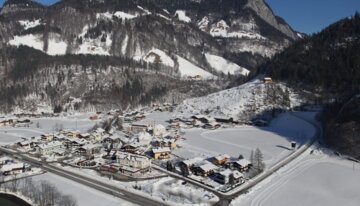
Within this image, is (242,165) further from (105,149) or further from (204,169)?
(105,149)

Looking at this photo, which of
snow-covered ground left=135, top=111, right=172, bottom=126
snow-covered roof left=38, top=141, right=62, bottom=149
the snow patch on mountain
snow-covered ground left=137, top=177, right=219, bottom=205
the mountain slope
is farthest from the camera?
the mountain slope

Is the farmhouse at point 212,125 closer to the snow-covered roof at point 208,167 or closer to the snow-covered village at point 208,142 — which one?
the snow-covered village at point 208,142

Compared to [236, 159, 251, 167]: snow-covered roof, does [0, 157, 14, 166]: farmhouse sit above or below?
below

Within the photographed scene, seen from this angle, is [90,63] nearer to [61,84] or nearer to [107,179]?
[61,84]

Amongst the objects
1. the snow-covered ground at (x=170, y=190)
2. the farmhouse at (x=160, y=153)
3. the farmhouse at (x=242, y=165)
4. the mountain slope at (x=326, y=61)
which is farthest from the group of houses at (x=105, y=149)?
the mountain slope at (x=326, y=61)

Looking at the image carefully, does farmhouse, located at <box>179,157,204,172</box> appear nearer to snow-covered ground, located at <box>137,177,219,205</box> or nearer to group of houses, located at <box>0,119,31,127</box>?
snow-covered ground, located at <box>137,177,219,205</box>

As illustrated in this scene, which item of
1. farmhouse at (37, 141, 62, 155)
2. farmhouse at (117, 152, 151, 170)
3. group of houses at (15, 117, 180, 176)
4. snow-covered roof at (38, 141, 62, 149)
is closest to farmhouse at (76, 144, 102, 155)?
group of houses at (15, 117, 180, 176)

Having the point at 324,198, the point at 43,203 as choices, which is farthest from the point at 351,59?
the point at 43,203
